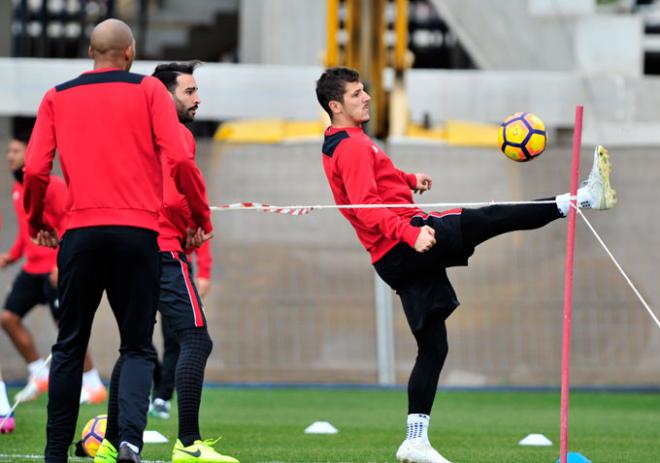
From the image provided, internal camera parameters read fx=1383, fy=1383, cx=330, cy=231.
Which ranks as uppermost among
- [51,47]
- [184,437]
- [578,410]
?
[51,47]

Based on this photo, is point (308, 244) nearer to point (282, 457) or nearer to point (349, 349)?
point (349, 349)

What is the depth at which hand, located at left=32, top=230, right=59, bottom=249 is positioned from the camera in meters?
6.37

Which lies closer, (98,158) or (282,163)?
(98,158)

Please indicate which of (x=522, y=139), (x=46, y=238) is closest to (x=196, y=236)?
(x=46, y=238)

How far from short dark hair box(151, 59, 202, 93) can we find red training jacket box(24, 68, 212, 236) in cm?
144

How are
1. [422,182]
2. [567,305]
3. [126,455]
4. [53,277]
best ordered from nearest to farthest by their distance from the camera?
1. [126,455]
2. [567,305]
3. [422,182]
4. [53,277]

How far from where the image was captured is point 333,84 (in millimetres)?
7516

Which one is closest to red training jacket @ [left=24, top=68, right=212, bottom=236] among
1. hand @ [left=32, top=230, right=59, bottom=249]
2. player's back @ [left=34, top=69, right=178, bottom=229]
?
player's back @ [left=34, top=69, right=178, bottom=229]

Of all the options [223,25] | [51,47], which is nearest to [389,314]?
[223,25]

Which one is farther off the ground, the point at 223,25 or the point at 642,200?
the point at 223,25

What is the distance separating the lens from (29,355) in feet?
39.9

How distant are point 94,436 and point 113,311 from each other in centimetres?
153

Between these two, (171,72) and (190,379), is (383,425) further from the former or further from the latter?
(171,72)

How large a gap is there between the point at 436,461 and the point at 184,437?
1269 mm
